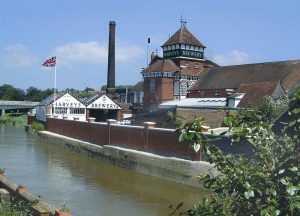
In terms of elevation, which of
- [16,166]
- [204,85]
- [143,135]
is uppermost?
[204,85]

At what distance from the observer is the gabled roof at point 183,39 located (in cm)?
5831

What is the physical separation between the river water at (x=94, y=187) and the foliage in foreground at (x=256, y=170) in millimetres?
11116

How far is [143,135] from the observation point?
86.1ft

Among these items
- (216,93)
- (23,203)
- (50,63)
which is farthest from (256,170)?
(50,63)

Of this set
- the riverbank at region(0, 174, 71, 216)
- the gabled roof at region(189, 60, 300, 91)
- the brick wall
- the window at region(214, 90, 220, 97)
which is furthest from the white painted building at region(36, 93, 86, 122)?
the riverbank at region(0, 174, 71, 216)

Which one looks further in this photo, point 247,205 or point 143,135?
point 143,135

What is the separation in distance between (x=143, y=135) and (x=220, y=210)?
2214 centimetres

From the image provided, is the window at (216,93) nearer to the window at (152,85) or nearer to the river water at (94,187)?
the window at (152,85)

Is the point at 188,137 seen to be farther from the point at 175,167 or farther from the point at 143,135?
the point at 143,135

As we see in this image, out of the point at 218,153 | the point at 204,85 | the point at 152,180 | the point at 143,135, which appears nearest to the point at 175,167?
the point at 152,180

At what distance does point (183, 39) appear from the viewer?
5828 cm

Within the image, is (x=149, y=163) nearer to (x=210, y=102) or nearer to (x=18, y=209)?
(x=18, y=209)

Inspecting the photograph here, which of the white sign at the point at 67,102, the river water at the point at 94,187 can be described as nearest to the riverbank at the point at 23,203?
the river water at the point at 94,187

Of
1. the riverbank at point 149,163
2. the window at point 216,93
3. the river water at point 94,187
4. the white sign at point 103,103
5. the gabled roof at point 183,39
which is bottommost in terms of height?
the river water at point 94,187
